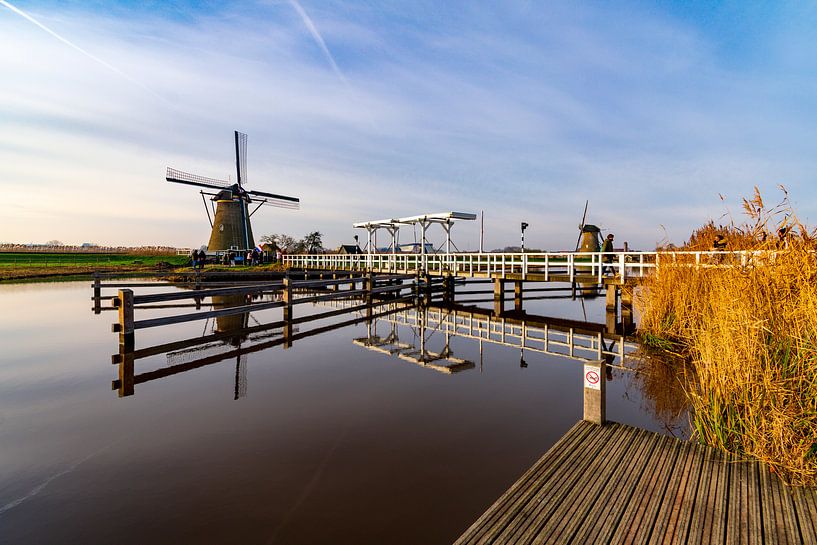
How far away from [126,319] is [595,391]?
11.9 meters

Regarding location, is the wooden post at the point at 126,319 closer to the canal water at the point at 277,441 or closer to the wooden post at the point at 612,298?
the canal water at the point at 277,441

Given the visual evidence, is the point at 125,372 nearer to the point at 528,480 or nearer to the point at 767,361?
the point at 528,480

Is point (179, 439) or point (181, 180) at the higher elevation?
point (181, 180)

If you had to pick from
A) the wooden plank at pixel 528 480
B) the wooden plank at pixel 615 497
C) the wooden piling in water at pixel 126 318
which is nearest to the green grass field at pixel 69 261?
the wooden piling in water at pixel 126 318

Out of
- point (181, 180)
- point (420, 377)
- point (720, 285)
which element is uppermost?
point (181, 180)

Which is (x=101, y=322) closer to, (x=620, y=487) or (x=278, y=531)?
(x=278, y=531)

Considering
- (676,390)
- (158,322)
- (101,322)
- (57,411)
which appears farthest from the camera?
(101,322)

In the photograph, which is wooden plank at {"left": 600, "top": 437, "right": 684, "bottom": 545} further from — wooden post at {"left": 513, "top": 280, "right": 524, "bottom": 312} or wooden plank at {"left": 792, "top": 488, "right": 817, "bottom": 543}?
wooden post at {"left": 513, "top": 280, "right": 524, "bottom": 312}

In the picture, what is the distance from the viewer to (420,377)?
9555mm

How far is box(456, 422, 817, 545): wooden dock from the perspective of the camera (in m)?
3.46

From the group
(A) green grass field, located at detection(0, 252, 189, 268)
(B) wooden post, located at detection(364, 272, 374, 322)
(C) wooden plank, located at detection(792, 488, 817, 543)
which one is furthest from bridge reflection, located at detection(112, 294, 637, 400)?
(A) green grass field, located at detection(0, 252, 189, 268)

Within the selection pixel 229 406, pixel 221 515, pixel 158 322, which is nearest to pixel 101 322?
pixel 158 322

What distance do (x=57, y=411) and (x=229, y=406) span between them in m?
3.11

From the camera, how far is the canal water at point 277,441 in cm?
427
